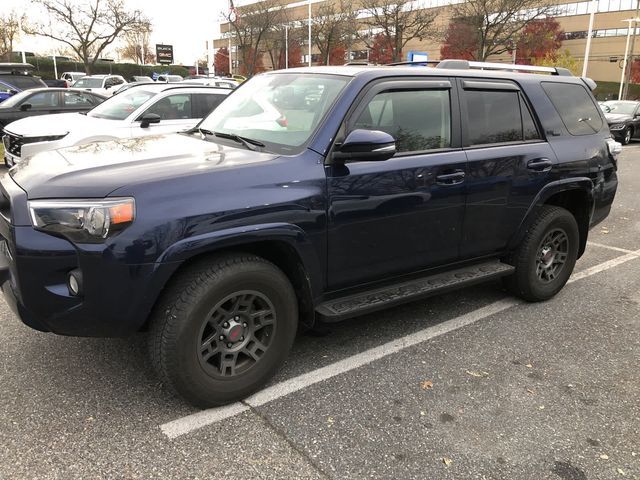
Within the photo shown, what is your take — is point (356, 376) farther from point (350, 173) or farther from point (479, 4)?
point (479, 4)

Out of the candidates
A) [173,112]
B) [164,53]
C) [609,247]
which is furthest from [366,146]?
[164,53]

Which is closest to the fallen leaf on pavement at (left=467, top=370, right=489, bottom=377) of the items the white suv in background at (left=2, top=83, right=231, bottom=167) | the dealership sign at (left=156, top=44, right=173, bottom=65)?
the white suv in background at (left=2, top=83, right=231, bottom=167)

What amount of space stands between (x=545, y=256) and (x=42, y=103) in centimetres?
1168

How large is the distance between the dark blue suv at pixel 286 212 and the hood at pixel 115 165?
16 millimetres

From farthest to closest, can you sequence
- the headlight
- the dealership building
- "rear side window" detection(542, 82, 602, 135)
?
the dealership building, "rear side window" detection(542, 82, 602, 135), the headlight

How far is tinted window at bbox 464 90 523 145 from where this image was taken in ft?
12.6

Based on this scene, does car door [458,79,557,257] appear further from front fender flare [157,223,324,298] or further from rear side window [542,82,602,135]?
front fender flare [157,223,324,298]

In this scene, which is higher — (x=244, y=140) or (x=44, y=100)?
(x=44, y=100)

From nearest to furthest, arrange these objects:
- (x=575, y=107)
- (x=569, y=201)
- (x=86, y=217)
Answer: (x=86, y=217)
(x=575, y=107)
(x=569, y=201)

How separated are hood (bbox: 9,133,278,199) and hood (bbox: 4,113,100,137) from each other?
18.7 feet

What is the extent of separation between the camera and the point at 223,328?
2867 mm

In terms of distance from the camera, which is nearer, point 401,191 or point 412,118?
point 401,191

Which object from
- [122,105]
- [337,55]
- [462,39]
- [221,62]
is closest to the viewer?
[122,105]

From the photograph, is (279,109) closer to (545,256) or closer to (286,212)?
(286,212)
